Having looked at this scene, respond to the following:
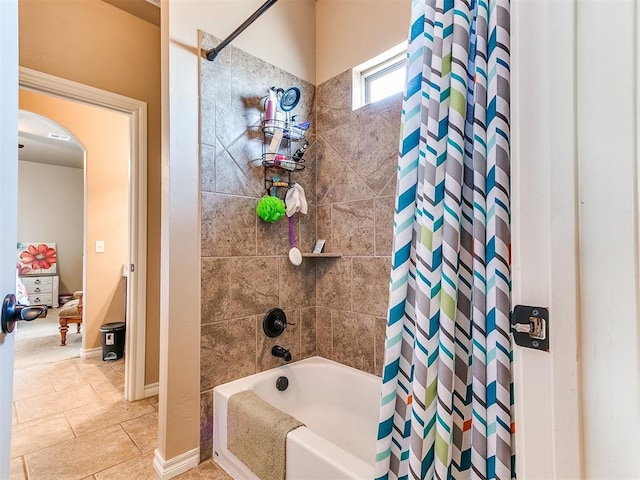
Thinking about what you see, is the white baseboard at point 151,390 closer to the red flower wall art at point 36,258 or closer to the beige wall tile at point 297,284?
the beige wall tile at point 297,284

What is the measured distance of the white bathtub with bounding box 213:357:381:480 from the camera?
1610 mm

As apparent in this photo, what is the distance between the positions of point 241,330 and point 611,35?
1.84 meters

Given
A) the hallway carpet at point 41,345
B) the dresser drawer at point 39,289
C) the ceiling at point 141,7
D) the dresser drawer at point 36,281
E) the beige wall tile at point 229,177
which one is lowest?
the hallway carpet at point 41,345

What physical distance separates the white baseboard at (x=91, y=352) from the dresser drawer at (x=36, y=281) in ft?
11.7

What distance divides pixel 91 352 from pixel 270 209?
278 cm

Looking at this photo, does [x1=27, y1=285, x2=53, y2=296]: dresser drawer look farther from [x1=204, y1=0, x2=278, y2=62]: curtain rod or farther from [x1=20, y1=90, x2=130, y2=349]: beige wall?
[x1=204, y1=0, x2=278, y2=62]: curtain rod

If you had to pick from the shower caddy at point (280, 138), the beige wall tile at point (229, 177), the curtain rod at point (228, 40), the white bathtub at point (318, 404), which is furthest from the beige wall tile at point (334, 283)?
the curtain rod at point (228, 40)

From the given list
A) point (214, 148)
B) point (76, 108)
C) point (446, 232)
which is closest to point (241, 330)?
point (214, 148)

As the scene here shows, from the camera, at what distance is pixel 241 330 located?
6.06 feet

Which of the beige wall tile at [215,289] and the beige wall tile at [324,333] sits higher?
the beige wall tile at [215,289]

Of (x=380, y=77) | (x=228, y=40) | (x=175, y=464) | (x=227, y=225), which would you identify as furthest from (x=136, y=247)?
(x=380, y=77)

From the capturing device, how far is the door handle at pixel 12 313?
0.71m

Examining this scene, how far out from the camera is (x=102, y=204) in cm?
339

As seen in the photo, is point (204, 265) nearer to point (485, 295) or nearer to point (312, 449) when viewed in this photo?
point (312, 449)
